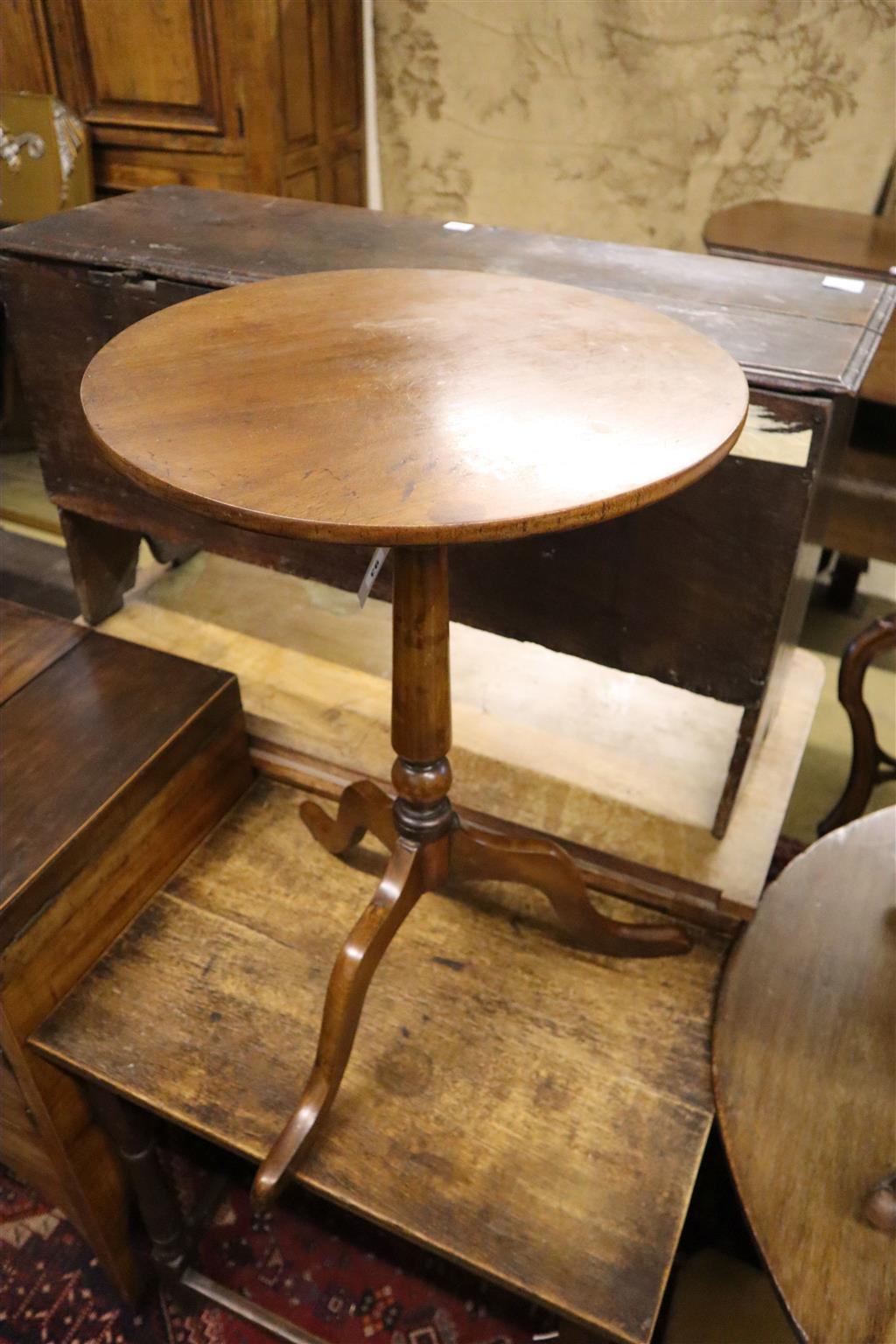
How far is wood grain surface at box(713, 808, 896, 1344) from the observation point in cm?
79

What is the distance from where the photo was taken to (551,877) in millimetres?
1313

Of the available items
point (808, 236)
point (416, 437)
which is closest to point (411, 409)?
point (416, 437)

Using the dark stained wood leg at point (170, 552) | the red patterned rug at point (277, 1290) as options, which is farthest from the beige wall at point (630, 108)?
the red patterned rug at point (277, 1290)

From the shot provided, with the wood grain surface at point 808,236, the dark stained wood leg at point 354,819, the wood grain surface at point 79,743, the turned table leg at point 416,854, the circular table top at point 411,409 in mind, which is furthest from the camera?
the wood grain surface at point 808,236

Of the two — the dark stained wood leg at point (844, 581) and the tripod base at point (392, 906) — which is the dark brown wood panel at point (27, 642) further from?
the dark stained wood leg at point (844, 581)

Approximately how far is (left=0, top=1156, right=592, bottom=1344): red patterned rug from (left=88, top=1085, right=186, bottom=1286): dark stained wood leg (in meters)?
0.09

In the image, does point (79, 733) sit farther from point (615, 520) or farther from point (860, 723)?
point (860, 723)

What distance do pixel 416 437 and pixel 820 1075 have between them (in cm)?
71

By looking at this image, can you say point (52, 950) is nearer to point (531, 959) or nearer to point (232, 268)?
point (531, 959)

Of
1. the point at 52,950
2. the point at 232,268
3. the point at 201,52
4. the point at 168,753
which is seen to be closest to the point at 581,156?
the point at 201,52

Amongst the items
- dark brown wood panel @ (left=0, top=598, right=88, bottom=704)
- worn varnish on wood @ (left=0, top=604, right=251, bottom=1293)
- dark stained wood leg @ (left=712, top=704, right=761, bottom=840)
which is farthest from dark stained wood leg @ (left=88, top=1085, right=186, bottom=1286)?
dark stained wood leg @ (left=712, top=704, right=761, bottom=840)

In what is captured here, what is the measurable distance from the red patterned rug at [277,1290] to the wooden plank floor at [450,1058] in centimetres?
42

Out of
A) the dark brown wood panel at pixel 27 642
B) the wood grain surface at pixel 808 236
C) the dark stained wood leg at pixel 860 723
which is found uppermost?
the wood grain surface at pixel 808 236

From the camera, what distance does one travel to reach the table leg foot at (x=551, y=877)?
1300mm
